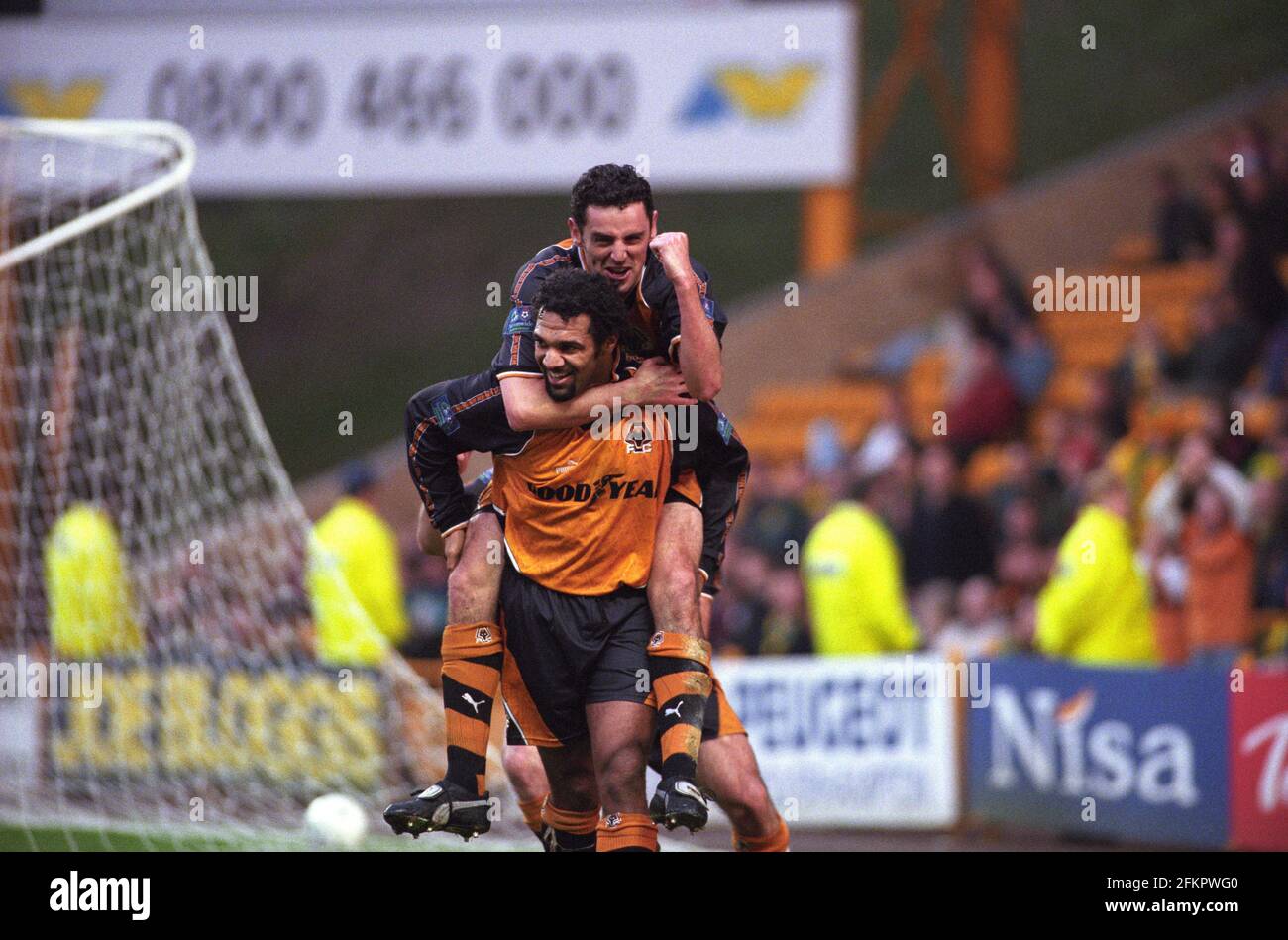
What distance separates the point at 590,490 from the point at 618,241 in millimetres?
844

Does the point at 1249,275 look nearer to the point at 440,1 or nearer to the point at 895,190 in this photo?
the point at 440,1

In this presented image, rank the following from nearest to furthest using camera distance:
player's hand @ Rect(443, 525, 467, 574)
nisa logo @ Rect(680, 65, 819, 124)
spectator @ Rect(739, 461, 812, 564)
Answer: player's hand @ Rect(443, 525, 467, 574), spectator @ Rect(739, 461, 812, 564), nisa logo @ Rect(680, 65, 819, 124)

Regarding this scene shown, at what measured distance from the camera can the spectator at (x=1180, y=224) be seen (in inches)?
682

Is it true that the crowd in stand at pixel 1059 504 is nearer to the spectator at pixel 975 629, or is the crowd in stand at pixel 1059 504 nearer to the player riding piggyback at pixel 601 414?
the spectator at pixel 975 629

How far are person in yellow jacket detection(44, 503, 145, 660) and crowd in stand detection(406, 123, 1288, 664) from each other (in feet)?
8.78

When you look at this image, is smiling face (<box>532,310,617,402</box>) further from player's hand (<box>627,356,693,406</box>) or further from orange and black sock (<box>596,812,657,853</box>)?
orange and black sock (<box>596,812,657,853</box>)

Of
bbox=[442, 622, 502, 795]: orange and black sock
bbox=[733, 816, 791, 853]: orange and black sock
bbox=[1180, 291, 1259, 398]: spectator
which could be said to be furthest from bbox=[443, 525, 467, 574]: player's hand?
bbox=[1180, 291, 1259, 398]: spectator

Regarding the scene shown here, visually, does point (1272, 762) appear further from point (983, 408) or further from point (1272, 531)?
point (983, 408)

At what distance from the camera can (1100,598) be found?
477 inches

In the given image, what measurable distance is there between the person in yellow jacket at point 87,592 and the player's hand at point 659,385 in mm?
7295

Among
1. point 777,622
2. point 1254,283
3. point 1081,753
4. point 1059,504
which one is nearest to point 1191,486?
point 1059,504

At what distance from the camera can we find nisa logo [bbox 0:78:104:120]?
19156mm

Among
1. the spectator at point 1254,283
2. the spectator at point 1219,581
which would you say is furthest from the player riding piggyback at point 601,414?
the spectator at point 1254,283
